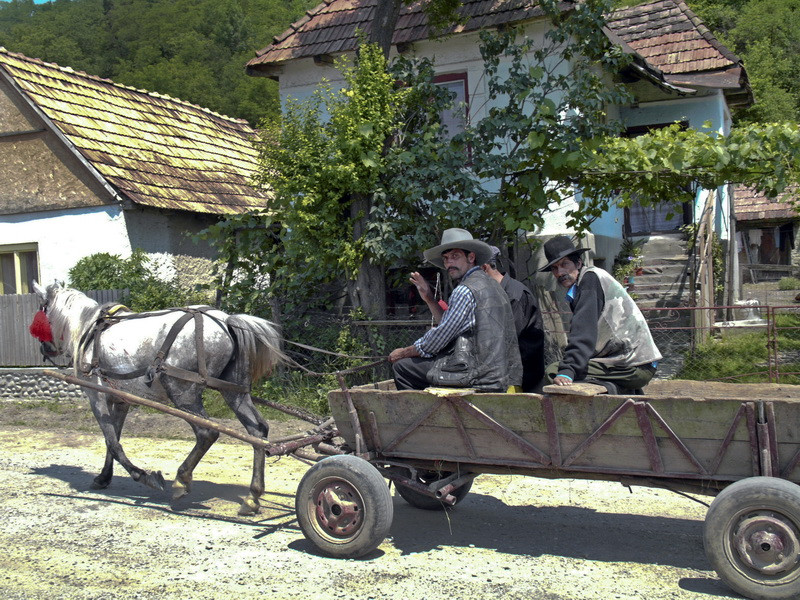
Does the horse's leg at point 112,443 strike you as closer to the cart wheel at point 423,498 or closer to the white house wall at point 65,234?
the cart wheel at point 423,498

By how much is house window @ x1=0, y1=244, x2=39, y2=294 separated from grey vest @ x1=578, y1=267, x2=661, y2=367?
11.3m

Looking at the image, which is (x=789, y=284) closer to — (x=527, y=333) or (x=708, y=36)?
(x=708, y=36)

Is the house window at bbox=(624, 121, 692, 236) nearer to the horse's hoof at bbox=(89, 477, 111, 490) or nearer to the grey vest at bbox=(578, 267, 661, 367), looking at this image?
the grey vest at bbox=(578, 267, 661, 367)

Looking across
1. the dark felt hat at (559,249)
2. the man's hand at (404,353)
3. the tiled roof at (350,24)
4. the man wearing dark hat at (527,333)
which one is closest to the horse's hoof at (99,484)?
the man's hand at (404,353)

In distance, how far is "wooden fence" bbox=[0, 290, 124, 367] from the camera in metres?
12.6

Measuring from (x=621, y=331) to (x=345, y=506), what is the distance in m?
2.17

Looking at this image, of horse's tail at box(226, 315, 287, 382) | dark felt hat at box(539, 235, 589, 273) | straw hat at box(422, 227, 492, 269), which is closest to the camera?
dark felt hat at box(539, 235, 589, 273)

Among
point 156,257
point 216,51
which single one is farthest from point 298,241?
point 216,51

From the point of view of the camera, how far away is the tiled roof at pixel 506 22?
11.5 meters

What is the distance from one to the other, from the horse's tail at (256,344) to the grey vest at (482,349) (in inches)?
78.1

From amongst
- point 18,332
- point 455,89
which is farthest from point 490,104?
point 18,332

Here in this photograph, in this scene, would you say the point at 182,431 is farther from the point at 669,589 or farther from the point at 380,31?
the point at 669,589

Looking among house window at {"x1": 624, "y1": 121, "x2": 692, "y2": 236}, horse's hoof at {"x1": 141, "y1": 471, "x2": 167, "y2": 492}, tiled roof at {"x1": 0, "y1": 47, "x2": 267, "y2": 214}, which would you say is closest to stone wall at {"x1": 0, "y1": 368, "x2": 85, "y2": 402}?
tiled roof at {"x1": 0, "y1": 47, "x2": 267, "y2": 214}

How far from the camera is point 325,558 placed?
5195 millimetres
